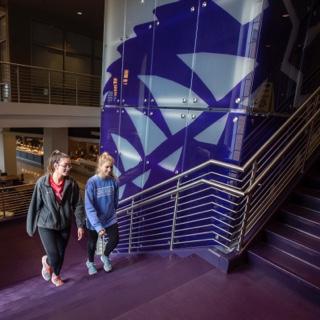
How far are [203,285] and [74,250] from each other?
4364 millimetres

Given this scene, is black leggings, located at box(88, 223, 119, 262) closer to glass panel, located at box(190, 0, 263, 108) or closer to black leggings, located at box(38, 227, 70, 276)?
black leggings, located at box(38, 227, 70, 276)

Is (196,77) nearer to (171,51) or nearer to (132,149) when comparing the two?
(171,51)

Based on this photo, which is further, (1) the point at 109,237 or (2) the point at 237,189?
(1) the point at 109,237

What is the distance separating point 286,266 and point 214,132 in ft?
4.83

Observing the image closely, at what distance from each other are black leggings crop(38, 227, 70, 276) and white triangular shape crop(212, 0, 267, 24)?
2.68 metres

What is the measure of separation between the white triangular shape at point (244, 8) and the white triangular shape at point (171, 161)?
5.14ft

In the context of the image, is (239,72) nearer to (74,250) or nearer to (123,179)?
(123,179)

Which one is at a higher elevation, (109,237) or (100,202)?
(100,202)

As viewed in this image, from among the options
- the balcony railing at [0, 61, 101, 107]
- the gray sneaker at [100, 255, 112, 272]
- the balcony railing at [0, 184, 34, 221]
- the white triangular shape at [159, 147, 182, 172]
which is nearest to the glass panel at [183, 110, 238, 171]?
the white triangular shape at [159, 147, 182, 172]

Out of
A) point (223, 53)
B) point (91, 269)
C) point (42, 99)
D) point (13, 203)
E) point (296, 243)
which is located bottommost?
point (13, 203)

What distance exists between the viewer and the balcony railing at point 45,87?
8.98 m

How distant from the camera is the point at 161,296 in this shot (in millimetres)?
2252

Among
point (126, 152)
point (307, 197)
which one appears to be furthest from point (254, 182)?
point (126, 152)

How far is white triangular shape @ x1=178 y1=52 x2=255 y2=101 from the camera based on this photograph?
279 cm
